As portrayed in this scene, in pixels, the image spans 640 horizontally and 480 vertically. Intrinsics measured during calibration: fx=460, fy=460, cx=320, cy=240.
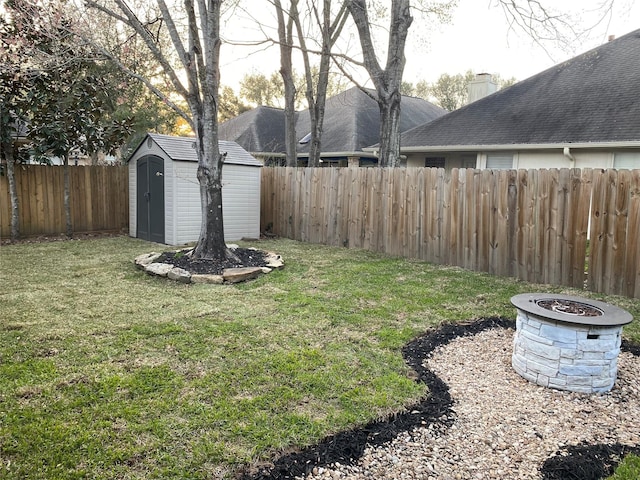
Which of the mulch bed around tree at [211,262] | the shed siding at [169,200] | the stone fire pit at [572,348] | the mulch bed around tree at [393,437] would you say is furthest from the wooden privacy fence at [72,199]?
the stone fire pit at [572,348]

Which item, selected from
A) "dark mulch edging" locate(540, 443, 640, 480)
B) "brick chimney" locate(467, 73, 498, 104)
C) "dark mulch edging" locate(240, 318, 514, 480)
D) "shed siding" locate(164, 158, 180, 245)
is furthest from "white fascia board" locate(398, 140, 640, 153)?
"dark mulch edging" locate(540, 443, 640, 480)

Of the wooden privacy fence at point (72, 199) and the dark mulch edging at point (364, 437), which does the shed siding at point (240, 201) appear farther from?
the dark mulch edging at point (364, 437)

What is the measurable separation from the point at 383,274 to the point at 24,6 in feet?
22.8

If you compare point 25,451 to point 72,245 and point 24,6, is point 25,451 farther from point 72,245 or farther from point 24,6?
point 24,6

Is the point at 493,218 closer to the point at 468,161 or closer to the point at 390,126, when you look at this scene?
the point at 390,126

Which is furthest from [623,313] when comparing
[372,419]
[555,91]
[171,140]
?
[555,91]

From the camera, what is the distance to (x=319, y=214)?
9281mm

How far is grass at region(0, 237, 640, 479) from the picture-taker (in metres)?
2.36

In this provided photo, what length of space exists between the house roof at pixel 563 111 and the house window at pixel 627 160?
511 mm

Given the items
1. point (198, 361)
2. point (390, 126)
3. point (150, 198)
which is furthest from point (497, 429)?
point (150, 198)

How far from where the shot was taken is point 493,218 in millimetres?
6531

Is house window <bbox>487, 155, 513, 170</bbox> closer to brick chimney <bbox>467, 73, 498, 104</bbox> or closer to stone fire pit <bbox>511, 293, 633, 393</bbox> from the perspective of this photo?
brick chimney <bbox>467, 73, 498, 104</bbox>

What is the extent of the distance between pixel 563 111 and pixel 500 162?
72.6 inches

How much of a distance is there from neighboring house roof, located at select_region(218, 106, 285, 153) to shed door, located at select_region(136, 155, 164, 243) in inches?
350
